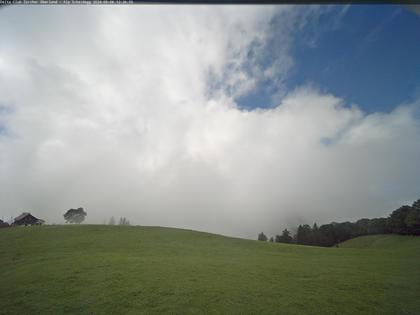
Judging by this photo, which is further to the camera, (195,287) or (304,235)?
(304,235)

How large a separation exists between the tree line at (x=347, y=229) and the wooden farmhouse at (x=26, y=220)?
7294 cm

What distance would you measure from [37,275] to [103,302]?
25.3 feet

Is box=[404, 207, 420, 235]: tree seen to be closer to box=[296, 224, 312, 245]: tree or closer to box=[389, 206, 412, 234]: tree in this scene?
box=[389, 206, 412, 234]: tree

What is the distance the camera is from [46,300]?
11.3 meters

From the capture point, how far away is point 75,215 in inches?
3167

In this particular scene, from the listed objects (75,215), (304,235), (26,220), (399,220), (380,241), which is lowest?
(380,241)

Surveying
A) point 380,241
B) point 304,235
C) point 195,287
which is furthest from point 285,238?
point 195,287

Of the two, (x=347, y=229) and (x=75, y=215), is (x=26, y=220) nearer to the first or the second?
(x=75, y=215)

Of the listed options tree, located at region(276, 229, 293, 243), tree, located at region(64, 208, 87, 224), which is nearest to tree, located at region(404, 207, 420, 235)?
tree, located at region(276, 229, 293, 243)

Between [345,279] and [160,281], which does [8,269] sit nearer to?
[160,281]

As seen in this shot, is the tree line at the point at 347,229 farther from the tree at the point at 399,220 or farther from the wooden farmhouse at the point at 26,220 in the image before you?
the wooden farmhouse at the point at 26,220

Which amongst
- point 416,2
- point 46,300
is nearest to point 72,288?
point 46,300

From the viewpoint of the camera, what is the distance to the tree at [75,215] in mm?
79812

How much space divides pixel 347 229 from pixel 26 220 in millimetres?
96389
